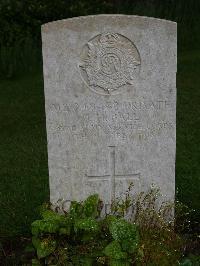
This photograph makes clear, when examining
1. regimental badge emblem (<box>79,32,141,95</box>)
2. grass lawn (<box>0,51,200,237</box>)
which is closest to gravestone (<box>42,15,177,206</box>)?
regimental badge emblem (<box>79,32,141,95</box>)

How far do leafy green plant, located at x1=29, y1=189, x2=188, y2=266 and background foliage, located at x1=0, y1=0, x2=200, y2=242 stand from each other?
0.76 metres

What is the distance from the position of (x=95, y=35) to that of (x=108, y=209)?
118 cm

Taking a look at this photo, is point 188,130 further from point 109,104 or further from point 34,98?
point 109,104

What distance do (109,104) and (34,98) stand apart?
13.8ft

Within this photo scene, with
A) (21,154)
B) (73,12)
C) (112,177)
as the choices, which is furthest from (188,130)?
(73,12)

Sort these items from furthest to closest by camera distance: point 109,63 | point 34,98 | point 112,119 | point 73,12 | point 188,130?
1. point 73,12
2. point 34,98
3. point 188,130
4. point 112,119
5. point 109,63

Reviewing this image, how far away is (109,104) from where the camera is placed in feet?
13.1

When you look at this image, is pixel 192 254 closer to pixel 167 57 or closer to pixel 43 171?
pixel 167 57

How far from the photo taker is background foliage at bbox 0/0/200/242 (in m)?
5.19

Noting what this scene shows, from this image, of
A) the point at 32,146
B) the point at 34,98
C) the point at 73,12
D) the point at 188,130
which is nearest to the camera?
the point at 32,146

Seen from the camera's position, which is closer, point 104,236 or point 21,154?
point 104,236

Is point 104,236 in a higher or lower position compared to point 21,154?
lower

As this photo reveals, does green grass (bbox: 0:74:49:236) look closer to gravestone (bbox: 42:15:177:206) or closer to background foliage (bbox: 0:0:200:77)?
gravestone (bbox: 42:15:177:206)

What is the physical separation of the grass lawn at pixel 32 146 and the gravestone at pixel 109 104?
81 cm
